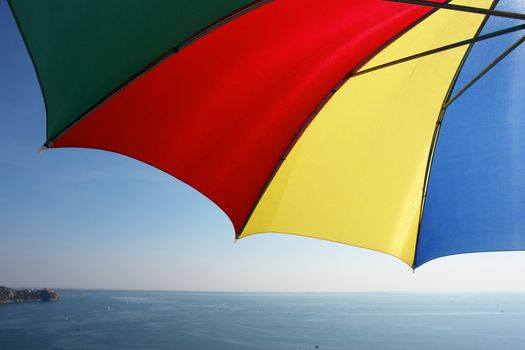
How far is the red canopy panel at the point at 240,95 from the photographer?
6.18 feet

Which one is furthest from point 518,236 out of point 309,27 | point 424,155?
point 309,27

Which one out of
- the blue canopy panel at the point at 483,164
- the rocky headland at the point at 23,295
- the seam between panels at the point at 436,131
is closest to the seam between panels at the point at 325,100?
the seam between panels at the point at 436,131

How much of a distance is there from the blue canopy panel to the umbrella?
1 cm

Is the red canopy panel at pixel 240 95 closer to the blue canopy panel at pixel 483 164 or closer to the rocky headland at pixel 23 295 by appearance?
the blue canopy panel at pixel 483 164

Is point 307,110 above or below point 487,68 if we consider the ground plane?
below

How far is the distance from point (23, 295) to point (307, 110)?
615 feet

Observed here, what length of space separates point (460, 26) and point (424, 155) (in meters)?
0.87

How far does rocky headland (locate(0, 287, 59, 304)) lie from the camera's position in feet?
491

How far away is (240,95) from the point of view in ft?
7.18

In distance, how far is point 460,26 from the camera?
8.20 ft

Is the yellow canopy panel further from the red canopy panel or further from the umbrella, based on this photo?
the red canopy panel

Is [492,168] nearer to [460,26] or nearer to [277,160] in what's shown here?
[460,26]

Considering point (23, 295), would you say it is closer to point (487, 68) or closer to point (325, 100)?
point (325, 100)

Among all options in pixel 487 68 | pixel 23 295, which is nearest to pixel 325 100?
pixel 487 68
